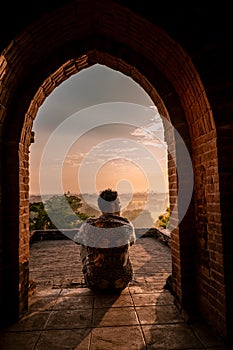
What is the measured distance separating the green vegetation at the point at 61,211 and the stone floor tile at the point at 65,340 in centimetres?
1286

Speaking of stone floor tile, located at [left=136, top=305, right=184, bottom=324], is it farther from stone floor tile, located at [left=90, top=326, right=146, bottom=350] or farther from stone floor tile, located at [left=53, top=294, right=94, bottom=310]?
stone floor tile, located at [left=53, top=294, right=94, bottom=310]

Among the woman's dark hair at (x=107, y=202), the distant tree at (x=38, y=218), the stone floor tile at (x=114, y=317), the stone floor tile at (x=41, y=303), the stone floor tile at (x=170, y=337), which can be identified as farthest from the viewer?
the distant tree at (x=38, y=218)

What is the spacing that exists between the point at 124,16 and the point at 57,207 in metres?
17.6

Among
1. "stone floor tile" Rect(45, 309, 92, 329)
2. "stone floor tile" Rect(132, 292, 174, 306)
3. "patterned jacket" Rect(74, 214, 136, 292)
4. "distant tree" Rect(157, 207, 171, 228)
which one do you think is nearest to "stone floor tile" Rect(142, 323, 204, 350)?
"stone floor tile" Rect(132, 292, 174, 306)

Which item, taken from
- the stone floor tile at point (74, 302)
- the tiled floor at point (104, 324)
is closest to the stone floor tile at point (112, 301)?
the tiled floor at point (104, 324)

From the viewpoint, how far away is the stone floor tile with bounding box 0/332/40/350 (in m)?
2.71

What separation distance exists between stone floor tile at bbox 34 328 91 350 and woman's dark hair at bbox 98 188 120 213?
6.47ft

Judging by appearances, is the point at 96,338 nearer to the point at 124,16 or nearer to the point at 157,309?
the point at 157,309

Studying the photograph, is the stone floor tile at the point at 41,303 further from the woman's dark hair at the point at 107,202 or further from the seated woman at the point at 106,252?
the woman's dark hair at the point at 107,202

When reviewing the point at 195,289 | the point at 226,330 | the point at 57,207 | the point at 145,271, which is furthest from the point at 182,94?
the point at 57,207

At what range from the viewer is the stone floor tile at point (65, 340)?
8.84 feet

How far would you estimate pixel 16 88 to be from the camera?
3496 mm

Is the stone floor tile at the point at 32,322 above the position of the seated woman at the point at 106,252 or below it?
below

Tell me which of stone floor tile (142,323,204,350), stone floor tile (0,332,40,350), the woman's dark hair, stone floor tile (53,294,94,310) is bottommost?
stone floor tile (53,294,94,310)
